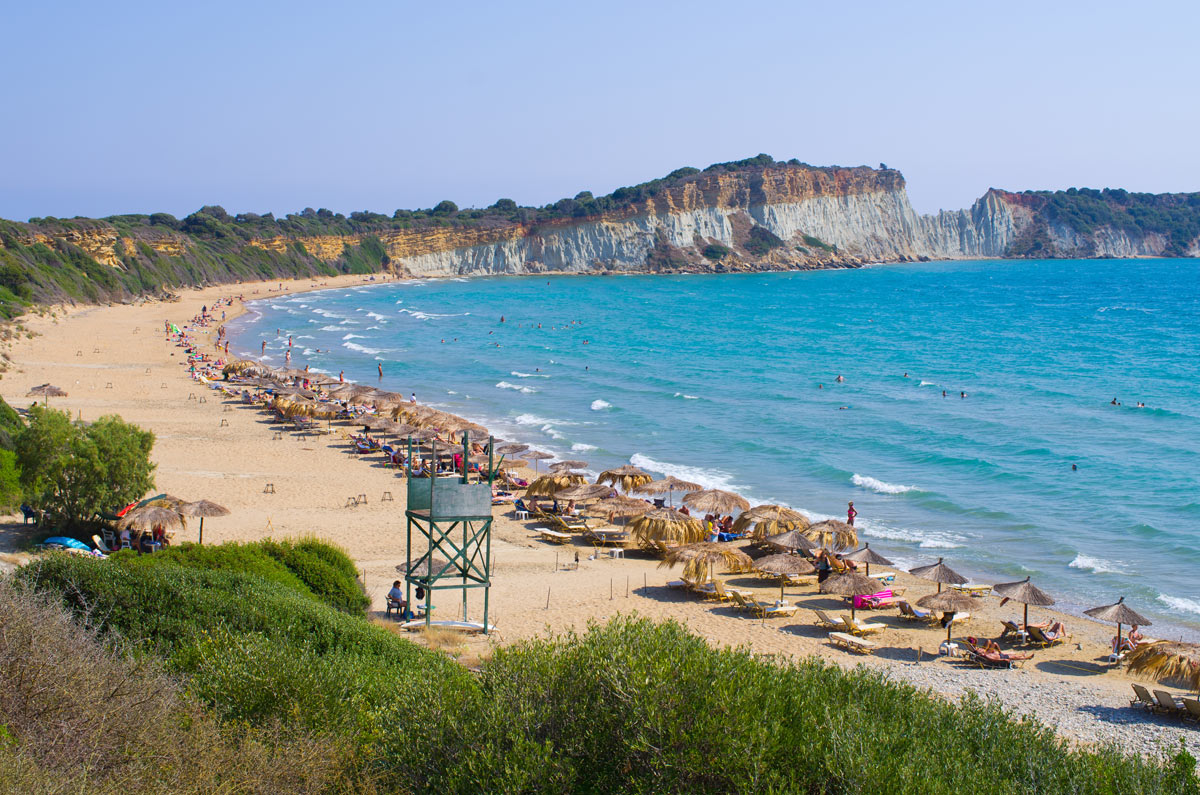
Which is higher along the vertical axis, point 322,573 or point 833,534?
point 322,573

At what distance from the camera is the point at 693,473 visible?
102 ft

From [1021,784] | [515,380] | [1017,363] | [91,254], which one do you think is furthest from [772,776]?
[91,254]

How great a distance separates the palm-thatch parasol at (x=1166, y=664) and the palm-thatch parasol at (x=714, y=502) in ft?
33.3

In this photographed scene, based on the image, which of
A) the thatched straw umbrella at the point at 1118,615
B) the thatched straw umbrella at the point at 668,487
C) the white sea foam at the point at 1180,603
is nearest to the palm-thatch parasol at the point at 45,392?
the thatched straw umbrella at the point at 668,487

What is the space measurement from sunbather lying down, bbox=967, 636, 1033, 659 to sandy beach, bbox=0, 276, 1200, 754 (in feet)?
0.87

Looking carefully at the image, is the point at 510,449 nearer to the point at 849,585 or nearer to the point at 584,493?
the point at 584,493

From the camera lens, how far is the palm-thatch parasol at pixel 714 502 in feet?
79.4

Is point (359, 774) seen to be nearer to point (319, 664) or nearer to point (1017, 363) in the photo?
point (319, 664)

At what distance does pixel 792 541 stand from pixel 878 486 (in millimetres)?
9685

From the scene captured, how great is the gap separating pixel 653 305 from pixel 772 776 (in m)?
96.1

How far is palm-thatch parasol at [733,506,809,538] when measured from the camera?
74.8ft

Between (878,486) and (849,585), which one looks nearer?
(849,585)

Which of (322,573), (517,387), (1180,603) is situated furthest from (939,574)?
(517,387)

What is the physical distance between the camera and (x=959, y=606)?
18062mm
